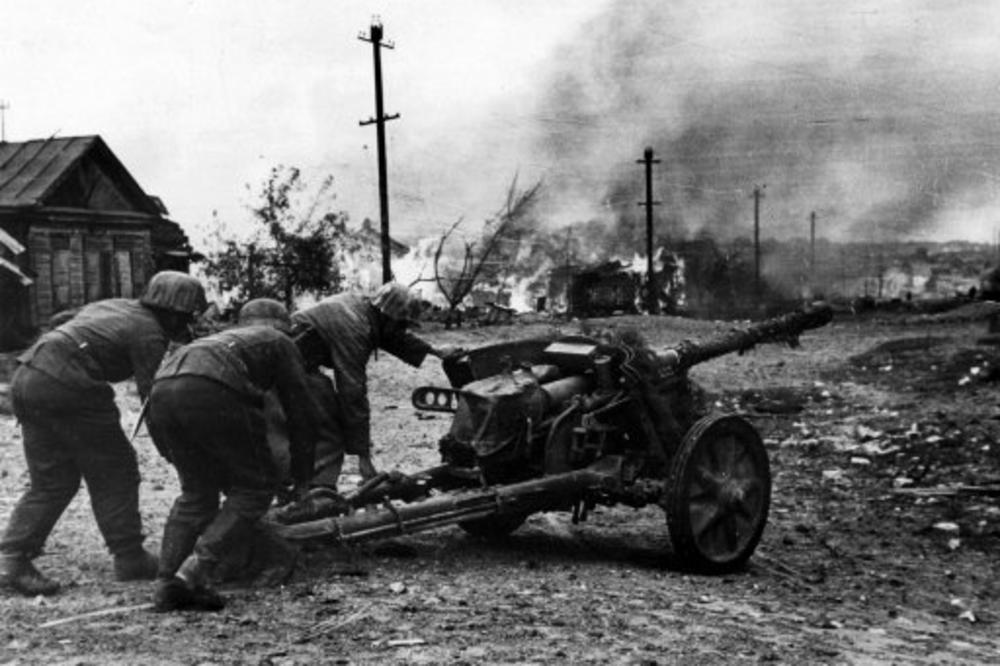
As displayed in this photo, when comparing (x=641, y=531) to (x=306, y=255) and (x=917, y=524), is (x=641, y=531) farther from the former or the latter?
(x=306, y=255)

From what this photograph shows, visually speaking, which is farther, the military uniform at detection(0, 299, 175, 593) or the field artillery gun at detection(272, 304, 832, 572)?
the field artillery gun at detection(272, 304, 832, 572)

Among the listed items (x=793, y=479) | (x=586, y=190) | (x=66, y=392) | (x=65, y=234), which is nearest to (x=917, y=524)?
(x=793, y=479)

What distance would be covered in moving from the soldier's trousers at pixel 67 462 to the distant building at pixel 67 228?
57.6 ft

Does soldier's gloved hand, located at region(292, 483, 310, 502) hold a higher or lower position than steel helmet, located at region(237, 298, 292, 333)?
lower

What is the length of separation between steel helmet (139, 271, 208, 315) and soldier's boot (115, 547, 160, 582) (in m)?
1.27

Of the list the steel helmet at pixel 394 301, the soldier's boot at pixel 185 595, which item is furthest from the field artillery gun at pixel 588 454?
Answer: the soldier's boot at pixel 185 595

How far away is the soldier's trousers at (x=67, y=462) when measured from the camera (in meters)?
5.91

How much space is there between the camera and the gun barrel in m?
7.48

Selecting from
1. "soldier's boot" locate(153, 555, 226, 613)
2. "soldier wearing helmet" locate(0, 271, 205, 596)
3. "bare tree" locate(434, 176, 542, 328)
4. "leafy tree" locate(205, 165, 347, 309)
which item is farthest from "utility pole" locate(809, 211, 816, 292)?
"soldier's boot" locate(153, 555, 226, 613)

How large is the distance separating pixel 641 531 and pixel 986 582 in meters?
2.18

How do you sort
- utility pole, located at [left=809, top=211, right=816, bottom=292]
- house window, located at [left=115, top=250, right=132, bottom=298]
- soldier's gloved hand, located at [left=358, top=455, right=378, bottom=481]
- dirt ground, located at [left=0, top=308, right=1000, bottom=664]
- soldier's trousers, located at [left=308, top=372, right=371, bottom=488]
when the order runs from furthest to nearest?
utility pole, located at [left=809, top=211, right=816, bottom=292], house window, located at [left=115, top=250, right=132, bottom=298], soldier's trousers, located at [left=308, top=372, right=371, bottom=488], soldier's gloved hand, located at [left=358, top=455, right=378, bottom=481], dirt ground, located at [left=0, top=308, right=1000, bottom=664]

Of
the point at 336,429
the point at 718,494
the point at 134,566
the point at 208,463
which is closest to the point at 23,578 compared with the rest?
the point at 134,566

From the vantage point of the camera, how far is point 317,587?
5.65m

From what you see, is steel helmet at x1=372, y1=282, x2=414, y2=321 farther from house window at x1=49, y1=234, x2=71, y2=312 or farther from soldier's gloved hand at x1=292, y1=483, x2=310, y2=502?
house window at x1=49, y1=234, x2=71, y2=312
